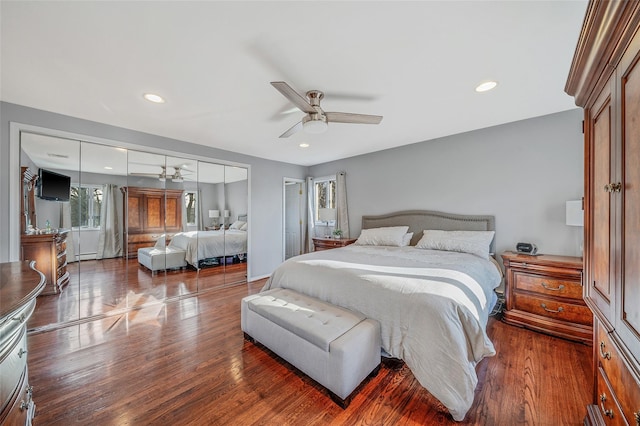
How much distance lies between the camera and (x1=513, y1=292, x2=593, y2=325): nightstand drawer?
241 cm

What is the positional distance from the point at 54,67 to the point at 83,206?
5.67ft

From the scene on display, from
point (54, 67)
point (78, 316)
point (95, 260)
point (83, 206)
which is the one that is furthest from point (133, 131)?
point (78, 316)

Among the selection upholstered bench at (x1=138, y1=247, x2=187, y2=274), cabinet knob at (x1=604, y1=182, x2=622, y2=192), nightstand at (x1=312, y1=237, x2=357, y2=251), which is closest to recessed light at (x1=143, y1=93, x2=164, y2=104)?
upholstered bench at (x1=138, y1=247, x2=187, y2=274)

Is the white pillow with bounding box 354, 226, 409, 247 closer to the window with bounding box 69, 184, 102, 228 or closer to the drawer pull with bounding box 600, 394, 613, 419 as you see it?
the drawer pull with bounding box 600, 394, 613, 419

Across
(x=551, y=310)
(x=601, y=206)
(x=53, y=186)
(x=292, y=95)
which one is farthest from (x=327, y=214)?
(x=601, y=206)

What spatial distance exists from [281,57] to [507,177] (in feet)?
10.7

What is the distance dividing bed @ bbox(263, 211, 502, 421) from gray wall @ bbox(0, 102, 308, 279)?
2138 mm

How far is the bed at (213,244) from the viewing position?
13.2 ft

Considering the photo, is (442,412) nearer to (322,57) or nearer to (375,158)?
(322,57)

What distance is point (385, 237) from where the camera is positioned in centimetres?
392

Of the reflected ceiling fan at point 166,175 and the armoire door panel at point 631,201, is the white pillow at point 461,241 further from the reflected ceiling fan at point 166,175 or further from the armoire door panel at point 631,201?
the reflected ceiling fan at point 166,175

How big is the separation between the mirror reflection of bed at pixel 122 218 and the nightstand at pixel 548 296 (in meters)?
4.30

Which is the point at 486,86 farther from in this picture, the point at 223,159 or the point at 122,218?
the point at 122,218

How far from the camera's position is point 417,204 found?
4141mm
